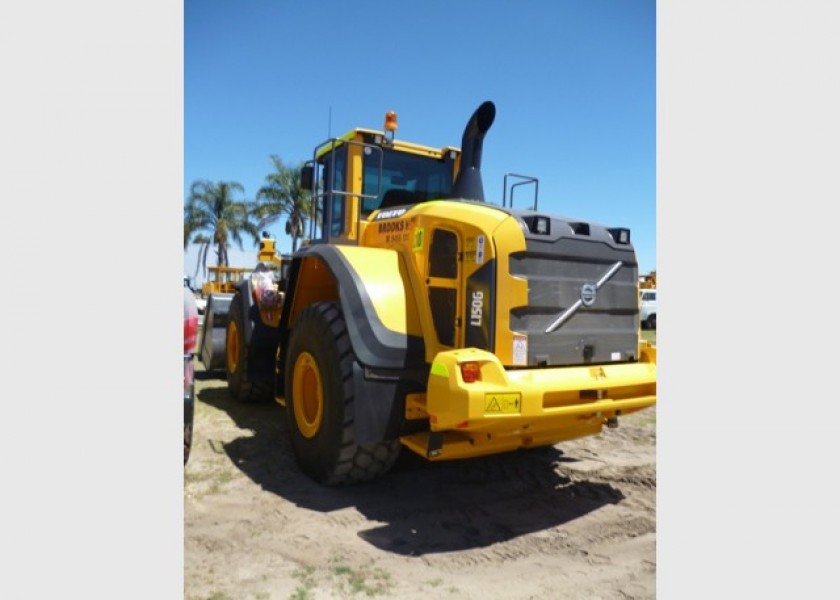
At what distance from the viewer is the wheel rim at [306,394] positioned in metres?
4.67

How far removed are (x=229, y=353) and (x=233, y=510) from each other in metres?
3.67

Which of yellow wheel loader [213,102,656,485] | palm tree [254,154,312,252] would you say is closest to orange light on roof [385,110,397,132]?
yellow wheel loader [213,102,656,485]

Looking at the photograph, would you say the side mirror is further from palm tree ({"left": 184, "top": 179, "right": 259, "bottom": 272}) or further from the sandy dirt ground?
palm tree ({"left": 184, "top": 179, "right": 259, "bottom": 272})

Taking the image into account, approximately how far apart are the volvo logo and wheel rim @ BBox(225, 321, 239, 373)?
14.5 feet

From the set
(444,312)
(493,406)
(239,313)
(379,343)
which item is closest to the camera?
(493,406)

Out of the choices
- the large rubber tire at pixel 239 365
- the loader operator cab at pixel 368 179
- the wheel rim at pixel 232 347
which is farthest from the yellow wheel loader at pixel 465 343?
the wheel rim at pixel 232 347

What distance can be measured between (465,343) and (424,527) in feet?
4.16

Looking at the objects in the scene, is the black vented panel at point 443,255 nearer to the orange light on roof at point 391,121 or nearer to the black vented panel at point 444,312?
the black vented panel at point 444,312

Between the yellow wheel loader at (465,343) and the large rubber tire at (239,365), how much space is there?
1.94m

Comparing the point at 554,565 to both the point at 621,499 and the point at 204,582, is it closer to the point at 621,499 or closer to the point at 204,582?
the point at 621,499

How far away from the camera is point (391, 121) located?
5758 millimetres

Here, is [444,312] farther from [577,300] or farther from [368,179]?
[368,179]

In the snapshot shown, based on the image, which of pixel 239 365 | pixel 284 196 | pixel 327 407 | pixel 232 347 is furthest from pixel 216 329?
pixel 284 196

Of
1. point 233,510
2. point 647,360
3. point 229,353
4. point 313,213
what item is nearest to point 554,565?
point 647,360
